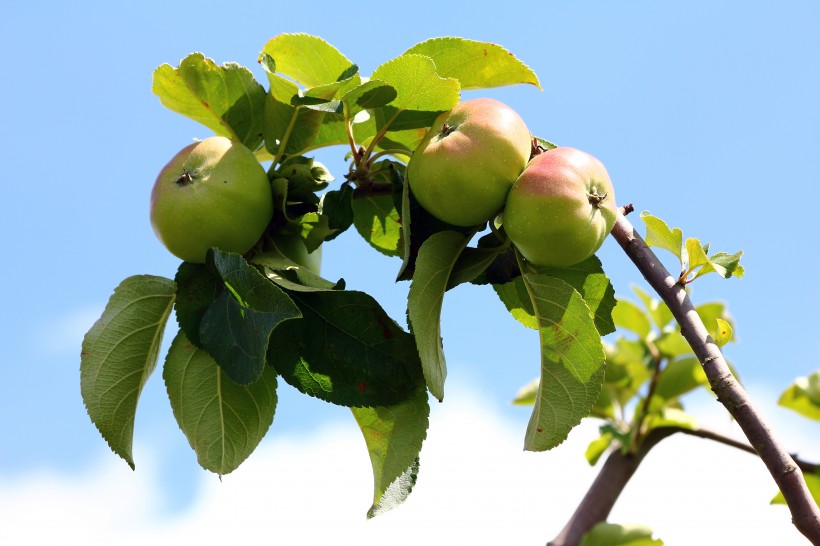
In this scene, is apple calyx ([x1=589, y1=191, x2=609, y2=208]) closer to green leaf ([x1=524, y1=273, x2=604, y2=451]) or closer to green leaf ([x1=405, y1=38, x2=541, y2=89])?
green leaf ([x1=524, y1=273, x2=604, y2=451])

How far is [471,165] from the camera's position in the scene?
0.93 m

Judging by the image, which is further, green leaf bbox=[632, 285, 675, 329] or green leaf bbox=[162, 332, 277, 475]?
green leaf bbox=[632, 285, 675, 329]

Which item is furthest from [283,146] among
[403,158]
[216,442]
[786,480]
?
[786,480]

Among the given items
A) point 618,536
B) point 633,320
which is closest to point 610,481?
point 618,536

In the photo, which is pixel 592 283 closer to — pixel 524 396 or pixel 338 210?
pixel 338 210

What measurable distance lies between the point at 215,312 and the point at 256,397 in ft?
0.52

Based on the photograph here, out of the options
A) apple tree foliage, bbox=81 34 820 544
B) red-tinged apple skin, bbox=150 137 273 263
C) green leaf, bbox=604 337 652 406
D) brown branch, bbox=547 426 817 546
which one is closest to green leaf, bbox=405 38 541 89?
apple tree foliage, bbox=81 34 820 544

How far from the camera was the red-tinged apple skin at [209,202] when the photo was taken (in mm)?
997

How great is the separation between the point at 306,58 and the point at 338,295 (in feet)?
1.05

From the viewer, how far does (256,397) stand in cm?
108

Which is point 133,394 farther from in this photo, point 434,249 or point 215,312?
point 434,249

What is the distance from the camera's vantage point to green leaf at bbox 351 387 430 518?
101 cm

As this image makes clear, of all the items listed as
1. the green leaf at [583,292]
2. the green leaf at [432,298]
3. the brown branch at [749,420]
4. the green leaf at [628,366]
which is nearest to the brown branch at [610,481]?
the green leaf at [628,366]

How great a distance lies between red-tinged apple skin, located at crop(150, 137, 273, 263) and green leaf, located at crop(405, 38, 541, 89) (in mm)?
251
